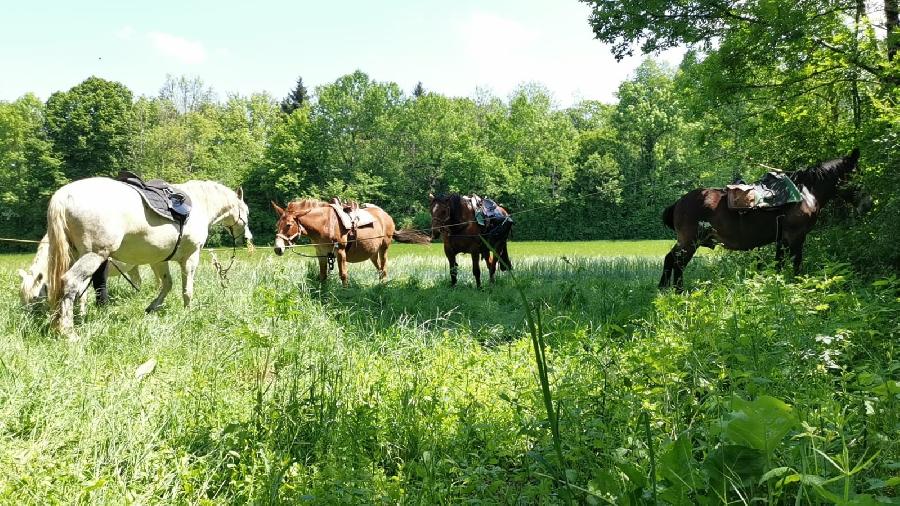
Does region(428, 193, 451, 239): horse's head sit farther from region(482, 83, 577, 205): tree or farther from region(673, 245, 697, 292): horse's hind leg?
region(482, 83, 577, 205): tree

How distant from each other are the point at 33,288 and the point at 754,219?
10.0 meters

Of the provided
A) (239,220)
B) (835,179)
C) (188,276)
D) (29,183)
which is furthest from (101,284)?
(29,183)

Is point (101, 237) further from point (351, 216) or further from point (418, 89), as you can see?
point (418, 89)

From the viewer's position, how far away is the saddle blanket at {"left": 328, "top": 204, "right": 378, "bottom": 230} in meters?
9.20

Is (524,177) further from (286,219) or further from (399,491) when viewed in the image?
(399,491)

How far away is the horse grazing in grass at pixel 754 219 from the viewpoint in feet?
25.8

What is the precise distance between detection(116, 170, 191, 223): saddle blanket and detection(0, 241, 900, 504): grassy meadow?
4.60ft

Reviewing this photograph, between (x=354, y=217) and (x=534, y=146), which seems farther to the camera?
(x=534, y=146)

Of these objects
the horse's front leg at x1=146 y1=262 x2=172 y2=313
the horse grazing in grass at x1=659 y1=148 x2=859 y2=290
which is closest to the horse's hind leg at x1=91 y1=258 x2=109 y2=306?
the horse's front leg at x1=146 y1=262 x2=172 y2=313

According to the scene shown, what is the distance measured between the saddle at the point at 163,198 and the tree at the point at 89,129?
38.2m

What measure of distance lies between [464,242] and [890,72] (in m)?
7.13

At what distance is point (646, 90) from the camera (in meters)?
39.8

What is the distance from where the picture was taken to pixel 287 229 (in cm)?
843

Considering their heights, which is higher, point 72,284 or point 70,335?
point 72,284
